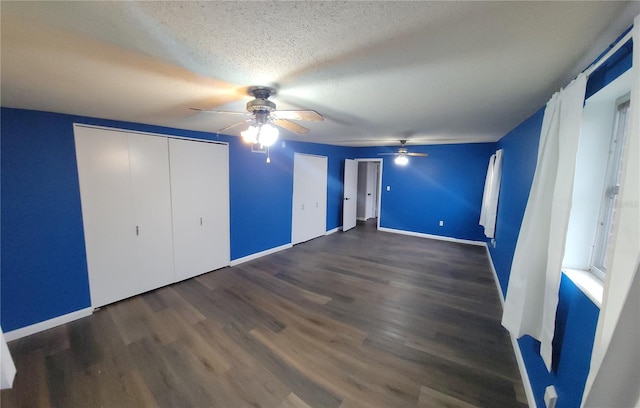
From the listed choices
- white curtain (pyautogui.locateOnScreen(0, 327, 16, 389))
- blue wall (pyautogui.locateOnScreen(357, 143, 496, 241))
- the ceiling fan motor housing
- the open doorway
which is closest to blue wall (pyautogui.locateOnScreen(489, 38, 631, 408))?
the ceiling fan motor housing

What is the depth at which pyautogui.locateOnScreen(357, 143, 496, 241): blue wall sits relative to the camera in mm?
5277

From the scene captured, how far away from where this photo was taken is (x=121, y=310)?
276cm

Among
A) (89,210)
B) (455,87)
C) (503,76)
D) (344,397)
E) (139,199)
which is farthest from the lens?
(139,199)

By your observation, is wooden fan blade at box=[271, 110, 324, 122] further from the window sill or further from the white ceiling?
the window sill

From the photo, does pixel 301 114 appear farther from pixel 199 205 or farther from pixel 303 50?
pixel 199 205

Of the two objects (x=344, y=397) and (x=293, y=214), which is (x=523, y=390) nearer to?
(x=344, y=397)

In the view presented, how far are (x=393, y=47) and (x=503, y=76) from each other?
2.73 feet

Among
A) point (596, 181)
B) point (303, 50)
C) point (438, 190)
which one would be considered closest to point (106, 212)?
point (303, 50)

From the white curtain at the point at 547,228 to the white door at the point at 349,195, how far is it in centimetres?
482

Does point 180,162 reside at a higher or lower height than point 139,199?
higher

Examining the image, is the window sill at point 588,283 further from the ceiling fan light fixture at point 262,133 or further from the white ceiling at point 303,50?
the ceiling fan light fixture at point 262,133

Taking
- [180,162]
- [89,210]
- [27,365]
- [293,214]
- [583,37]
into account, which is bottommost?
[27,365]

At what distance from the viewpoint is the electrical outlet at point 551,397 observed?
1286 mm

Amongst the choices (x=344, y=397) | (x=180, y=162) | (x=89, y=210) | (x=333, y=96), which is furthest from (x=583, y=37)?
(x=89, y=210)
